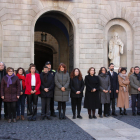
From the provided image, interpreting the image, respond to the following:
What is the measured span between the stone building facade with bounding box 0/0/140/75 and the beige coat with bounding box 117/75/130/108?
568 centimetres

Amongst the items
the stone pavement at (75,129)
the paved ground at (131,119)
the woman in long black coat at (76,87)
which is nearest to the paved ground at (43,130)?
the stone pavement at (75,129)

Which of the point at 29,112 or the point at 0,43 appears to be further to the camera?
the point at 0,43

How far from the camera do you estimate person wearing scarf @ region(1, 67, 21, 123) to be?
8.06 m

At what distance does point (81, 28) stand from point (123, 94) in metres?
6.93

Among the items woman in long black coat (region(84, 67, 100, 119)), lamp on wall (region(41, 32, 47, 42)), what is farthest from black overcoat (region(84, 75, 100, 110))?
lamp on wall (region(41, 32, 47, 42))

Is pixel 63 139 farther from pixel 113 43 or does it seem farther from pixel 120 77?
pixel 113 43

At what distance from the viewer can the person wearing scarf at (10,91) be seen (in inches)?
317

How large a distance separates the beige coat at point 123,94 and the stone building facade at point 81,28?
18.6 ft

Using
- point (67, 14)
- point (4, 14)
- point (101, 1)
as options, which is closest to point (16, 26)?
point (4, 14)

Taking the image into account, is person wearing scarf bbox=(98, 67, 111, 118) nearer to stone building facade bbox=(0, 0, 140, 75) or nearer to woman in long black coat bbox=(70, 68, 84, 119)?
woman in long black coat bbox=(70, 68, 84, 119)

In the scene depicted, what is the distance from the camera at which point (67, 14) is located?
1533 centimetres

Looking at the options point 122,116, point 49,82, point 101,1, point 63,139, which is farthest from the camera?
point 101,1

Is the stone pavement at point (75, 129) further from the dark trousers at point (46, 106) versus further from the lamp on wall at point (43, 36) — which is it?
the lamp on wall at point (43, 36)

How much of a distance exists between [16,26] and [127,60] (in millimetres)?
7557
